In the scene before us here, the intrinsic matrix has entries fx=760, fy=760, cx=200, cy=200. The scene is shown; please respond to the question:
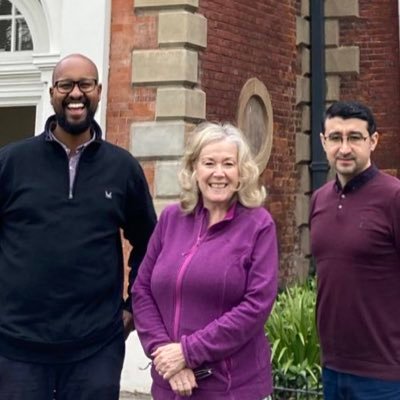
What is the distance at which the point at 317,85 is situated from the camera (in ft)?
33.7

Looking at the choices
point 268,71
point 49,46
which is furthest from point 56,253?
point 268,71

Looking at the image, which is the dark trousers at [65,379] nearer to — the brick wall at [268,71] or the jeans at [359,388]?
the jeans at [359,388]

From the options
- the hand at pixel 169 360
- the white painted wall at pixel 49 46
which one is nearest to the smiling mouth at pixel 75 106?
the hand at pixel 169 360

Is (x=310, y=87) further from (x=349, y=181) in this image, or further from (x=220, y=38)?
(x=349, y=181)

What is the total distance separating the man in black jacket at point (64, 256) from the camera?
11.0 ft

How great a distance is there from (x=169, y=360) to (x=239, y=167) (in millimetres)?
876

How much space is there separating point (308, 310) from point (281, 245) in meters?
3.27

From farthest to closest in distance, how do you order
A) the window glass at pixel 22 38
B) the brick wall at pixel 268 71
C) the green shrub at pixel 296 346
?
the window glass at pixel 22 38 < the brick wall at pixel 268 71 < the green shrub at pixel 296 346

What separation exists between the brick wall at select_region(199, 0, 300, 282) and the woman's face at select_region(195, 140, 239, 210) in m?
4.71

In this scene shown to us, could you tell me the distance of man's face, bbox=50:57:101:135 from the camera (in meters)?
3.48

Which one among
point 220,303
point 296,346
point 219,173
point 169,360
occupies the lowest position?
point 296,346

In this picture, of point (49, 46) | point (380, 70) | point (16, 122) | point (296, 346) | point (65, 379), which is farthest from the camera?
point (16, 122)

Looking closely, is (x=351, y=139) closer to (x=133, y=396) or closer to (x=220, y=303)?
(x=220, y=303)

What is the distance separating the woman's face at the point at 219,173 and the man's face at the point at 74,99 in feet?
1.98
